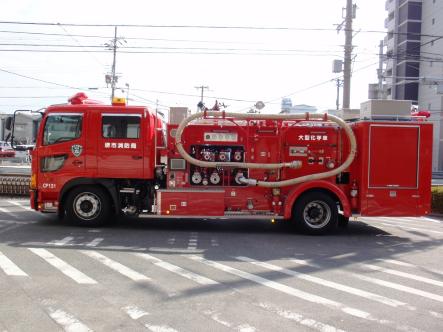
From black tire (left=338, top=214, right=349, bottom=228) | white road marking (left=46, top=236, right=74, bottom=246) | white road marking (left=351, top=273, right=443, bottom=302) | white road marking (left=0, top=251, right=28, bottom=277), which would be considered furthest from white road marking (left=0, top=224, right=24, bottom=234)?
black tire (left=338, top=214, right=349, bottom=228)

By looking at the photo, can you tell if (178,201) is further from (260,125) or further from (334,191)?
(334,191)

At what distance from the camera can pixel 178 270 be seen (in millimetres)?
7266

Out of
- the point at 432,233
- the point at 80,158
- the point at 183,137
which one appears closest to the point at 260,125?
the point at 183,137

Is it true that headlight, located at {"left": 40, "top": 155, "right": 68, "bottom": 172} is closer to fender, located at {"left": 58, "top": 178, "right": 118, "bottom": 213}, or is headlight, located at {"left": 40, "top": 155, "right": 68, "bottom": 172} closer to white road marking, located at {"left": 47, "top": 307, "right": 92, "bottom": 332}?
fender, located at {"left": 58, "top": 178, "right": 118, "bottom": 213}

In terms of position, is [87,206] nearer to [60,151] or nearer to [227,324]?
[60,151]

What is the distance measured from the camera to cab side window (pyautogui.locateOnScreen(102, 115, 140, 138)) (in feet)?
35.6

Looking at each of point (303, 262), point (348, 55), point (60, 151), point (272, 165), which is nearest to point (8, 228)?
point (60, 151)

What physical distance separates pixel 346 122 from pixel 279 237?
3.18 m

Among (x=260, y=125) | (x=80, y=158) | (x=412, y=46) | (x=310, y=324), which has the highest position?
(x=412, y=46)

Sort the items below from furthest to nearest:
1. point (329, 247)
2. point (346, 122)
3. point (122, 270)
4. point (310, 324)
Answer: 1. point (346, 122)
2. point (329, 247)
3. point (122, 270)
4. point (310, 324)

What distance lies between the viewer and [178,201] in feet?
35.1

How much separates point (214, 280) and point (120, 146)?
507 centimetres

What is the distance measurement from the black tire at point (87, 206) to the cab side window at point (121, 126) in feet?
4.30

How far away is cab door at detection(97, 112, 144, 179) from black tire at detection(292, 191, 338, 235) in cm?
361
